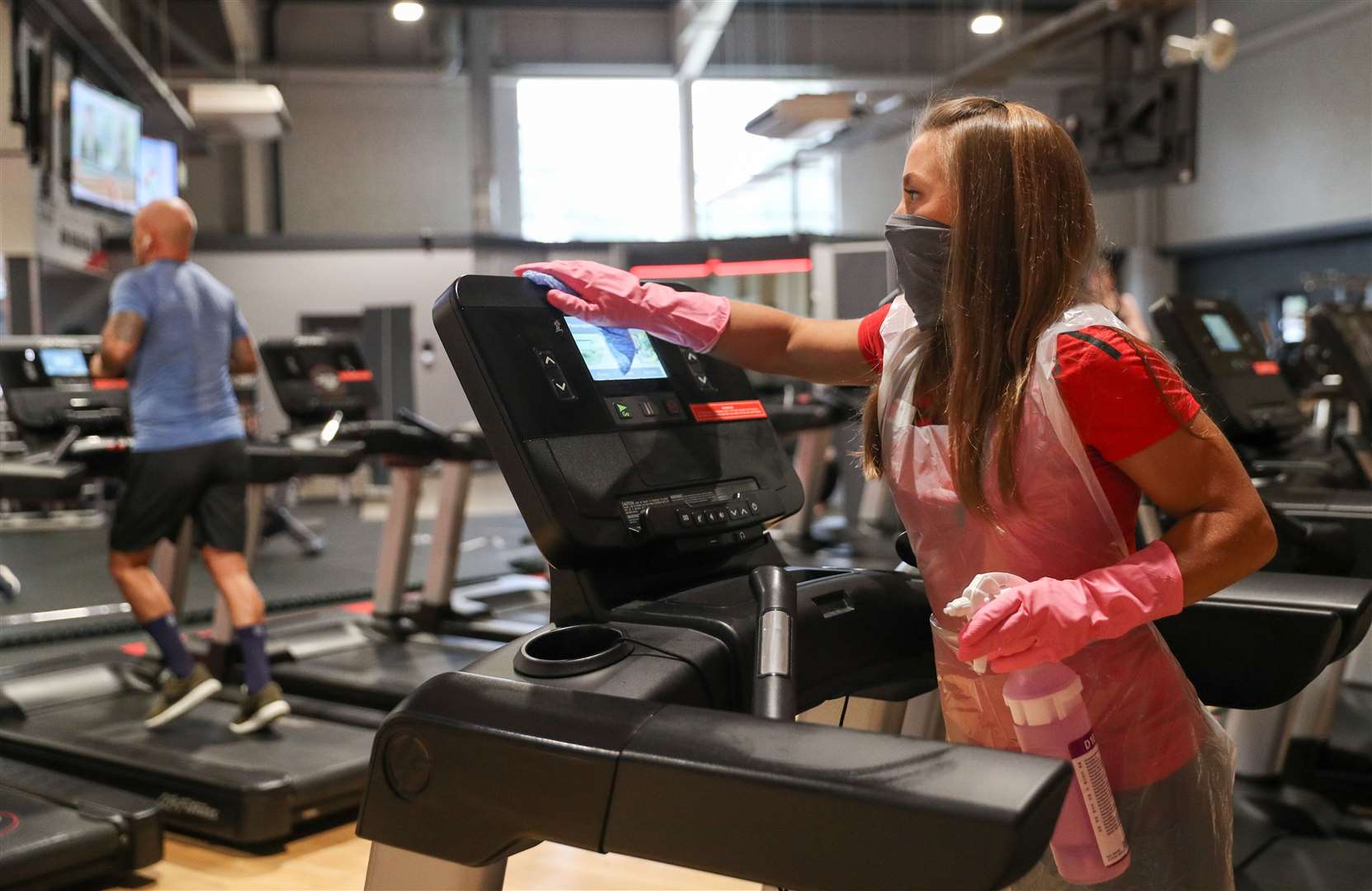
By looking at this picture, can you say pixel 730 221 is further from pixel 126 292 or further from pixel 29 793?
pixel 29 793

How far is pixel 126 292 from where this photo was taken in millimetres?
3496

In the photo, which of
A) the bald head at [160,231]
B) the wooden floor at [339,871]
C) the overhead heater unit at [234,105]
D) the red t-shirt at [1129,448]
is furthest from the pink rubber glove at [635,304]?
the overhead heater unit at [234,105]

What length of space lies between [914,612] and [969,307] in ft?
1.59

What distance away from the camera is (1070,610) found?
1.09 meters

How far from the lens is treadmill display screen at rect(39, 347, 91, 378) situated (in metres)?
4.86

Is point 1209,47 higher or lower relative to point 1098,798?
higher

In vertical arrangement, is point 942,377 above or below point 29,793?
above

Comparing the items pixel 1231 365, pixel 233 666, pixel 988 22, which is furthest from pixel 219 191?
pixel 1231 365

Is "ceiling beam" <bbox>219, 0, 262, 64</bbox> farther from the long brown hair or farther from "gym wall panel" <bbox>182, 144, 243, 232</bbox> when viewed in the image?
the long brown hair

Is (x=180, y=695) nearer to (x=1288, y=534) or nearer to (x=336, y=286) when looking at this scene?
(x=1288, y=534)

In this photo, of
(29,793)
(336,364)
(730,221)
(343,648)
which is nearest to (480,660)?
(29,793)

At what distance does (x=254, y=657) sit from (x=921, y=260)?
9.47ft

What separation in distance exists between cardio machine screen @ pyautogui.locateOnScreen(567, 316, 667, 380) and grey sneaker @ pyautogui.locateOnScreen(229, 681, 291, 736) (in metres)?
2.41

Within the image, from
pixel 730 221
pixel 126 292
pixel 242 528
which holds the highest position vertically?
pixel 730 221
